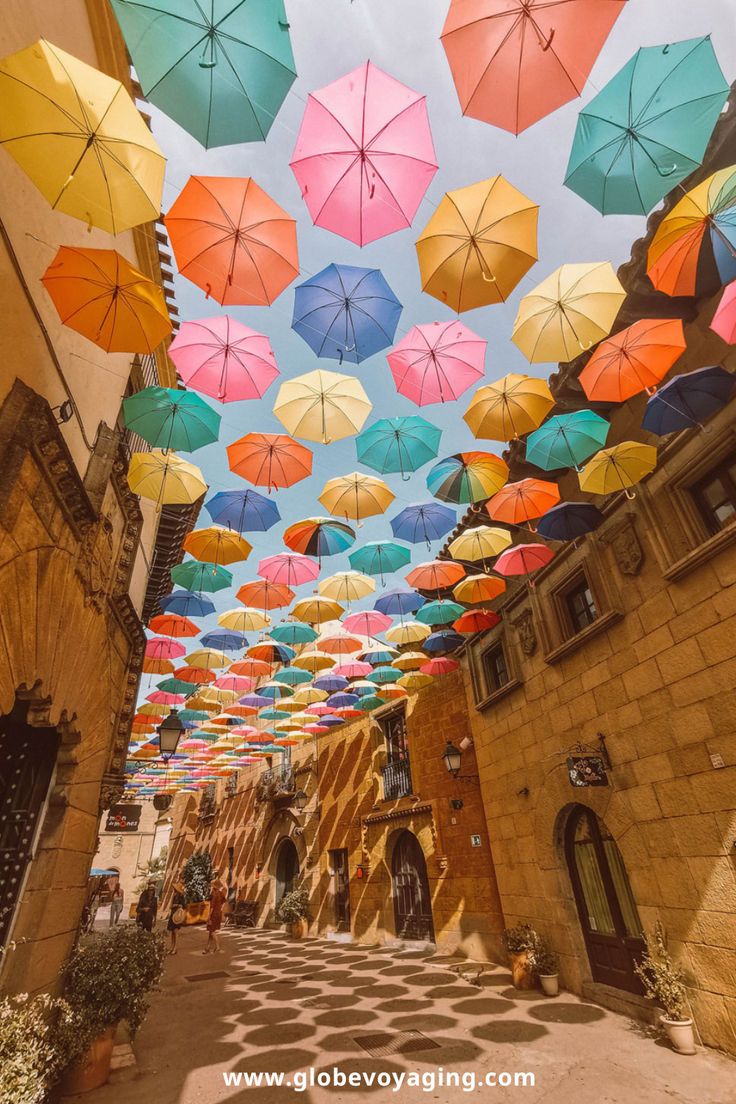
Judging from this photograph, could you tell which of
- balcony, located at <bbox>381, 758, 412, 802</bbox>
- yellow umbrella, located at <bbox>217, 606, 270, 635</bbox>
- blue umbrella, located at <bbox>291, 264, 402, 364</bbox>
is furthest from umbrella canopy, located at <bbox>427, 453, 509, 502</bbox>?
balcony, located at <bbox>381, 758, 412, 802</bbox>

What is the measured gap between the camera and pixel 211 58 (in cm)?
338

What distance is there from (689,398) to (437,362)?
2838 mm

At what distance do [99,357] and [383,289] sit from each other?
363 centimetres

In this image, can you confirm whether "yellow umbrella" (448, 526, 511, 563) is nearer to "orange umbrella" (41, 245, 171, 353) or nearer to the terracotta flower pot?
"orange umbrella" (41, 245, 171, 353)

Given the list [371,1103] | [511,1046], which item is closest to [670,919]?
[511,1046]

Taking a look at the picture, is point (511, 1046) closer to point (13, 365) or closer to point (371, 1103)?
point (371, 1103)

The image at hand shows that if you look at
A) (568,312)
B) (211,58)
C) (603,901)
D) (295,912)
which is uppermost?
(568,312)

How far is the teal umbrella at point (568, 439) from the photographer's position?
6.45 meters

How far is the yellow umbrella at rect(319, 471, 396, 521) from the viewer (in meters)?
7.95

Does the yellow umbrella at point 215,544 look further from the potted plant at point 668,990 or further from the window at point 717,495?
the potted plant at point 668,990

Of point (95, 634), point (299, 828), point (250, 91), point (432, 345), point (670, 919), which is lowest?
point (670, 919)

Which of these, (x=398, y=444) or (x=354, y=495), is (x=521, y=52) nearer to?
(x=398, y=444)

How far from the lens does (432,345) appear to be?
5984 mm

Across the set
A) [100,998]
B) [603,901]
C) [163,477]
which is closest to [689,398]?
[163,477]
